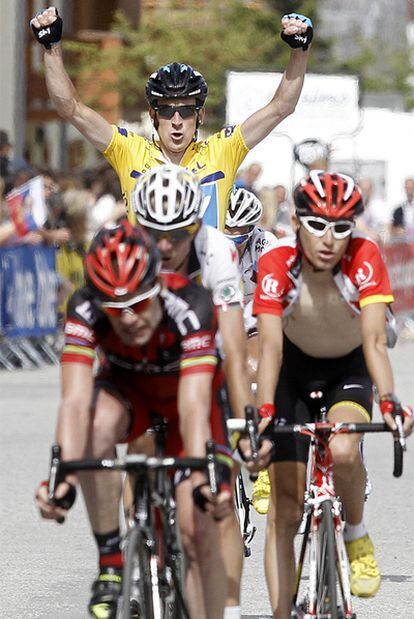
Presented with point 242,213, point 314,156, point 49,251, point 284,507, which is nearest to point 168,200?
point 284,507

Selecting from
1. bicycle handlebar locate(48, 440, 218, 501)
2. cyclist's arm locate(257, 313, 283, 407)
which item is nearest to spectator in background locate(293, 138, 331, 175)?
cyclist's arm locate(257, 313, 283, 407)

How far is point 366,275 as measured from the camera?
263 inches

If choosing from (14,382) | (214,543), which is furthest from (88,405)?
(14,382)

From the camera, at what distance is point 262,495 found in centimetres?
908

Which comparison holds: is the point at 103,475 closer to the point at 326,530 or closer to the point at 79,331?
the point at 79,331

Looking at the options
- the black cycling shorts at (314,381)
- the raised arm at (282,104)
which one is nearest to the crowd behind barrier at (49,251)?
Answer: the raised arm at (282,104)

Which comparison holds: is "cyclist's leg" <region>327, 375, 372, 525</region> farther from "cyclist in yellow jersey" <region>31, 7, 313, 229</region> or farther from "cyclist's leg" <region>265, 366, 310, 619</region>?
"cyclist in yellow jersey" <region>31, 7, 313, 229</region>

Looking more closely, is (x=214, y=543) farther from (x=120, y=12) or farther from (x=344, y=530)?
(x=120, y=12)

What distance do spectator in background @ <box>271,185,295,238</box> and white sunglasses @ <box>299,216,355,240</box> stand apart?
33.0 ft

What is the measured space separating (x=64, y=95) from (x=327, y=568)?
2.79 m

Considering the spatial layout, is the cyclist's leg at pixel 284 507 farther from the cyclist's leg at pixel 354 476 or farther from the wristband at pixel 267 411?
the wristband at pixel 267 411

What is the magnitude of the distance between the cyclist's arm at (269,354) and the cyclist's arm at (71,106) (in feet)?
5.68

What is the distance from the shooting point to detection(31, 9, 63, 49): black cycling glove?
25.9 ft

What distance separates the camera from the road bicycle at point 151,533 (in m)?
5.61
